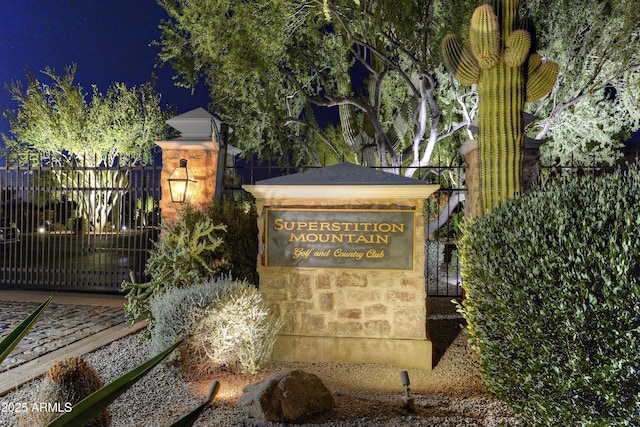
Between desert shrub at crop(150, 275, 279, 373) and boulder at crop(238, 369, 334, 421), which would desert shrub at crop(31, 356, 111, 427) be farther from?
desert shrub at crop(150, 275, 279, 373)

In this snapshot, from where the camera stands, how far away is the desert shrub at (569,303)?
91.3 inches

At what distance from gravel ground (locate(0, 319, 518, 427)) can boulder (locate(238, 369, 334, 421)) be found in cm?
7

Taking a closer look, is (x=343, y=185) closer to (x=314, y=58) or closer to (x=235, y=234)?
(x=235, y=234)

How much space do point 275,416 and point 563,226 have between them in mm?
2485

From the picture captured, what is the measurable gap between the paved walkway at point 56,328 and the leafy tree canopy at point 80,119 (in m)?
12.5

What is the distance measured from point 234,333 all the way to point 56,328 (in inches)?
146

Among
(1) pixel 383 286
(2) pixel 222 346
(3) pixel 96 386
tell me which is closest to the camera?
(3) pixel 96 386

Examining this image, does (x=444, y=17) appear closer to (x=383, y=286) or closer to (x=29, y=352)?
(x=383, y=286)

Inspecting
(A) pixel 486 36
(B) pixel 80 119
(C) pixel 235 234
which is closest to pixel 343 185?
(A) pixel 486 36

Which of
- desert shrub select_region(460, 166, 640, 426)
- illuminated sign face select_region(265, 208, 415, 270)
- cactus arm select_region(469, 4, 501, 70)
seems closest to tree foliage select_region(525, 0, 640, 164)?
cactus arm select_region(469, 4, 501, 70)

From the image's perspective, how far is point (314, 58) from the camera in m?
13.7

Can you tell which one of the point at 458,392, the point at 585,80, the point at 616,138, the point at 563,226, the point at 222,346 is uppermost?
the point at 585,80

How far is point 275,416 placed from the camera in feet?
10.8

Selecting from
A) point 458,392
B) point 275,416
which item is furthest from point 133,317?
point 458,392
